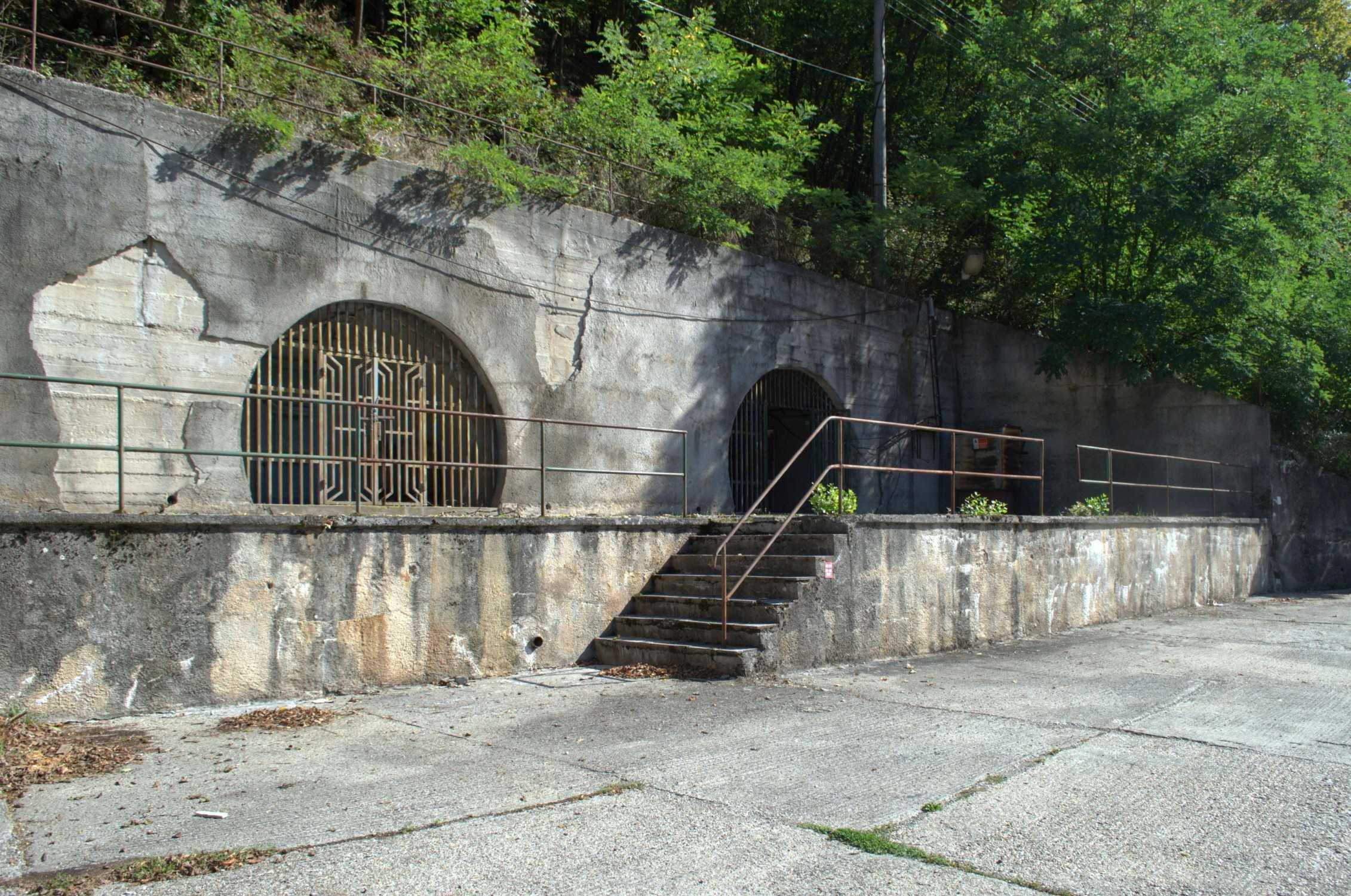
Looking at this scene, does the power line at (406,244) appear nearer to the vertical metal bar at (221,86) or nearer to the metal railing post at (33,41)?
the metal railing post at (33,41)

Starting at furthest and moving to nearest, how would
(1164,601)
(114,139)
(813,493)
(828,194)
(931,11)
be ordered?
(931,11)
(828,194)
(1164,601)
(813,493)
(114,139)

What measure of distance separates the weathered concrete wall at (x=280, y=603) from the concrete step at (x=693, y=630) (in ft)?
1.00

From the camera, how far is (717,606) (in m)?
9.82

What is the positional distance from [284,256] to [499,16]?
830 cm

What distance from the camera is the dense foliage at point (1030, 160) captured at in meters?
13.7

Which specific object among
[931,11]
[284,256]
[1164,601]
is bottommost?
[1164,601]

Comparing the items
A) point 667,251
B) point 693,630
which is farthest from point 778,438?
point 693,630

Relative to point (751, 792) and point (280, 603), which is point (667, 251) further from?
point (751, 792)

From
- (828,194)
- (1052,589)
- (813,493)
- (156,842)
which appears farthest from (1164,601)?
(156,842)

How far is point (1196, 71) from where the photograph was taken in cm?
1708

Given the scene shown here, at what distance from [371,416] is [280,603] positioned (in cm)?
295

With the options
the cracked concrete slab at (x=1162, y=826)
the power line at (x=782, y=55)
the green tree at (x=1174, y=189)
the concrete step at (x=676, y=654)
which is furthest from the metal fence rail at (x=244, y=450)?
the power line at (x=782, y=55)

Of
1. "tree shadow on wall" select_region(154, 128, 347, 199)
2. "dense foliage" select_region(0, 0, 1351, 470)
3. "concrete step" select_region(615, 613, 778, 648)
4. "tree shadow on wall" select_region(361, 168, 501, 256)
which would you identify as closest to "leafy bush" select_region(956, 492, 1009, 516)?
"concrete step" select_region(615, 613, 778, 648)

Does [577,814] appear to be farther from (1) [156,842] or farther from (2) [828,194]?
(2) [828,194]
